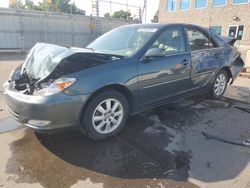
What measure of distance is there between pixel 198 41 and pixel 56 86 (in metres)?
2.90

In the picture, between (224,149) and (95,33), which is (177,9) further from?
(224,149)

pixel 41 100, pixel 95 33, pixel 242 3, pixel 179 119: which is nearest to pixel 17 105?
pixel 41 100

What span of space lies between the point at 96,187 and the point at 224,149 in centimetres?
174

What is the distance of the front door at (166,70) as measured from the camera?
3.29 metres

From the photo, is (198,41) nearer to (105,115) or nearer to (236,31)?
(105,115)

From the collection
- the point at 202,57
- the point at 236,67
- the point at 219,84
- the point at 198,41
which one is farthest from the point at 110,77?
the point at 236,67

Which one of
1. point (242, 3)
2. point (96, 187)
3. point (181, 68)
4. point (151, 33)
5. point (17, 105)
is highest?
point (242, 3)

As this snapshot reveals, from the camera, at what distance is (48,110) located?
8.24 feet

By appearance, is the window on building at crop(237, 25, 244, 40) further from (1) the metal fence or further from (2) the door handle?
(2) the door handle

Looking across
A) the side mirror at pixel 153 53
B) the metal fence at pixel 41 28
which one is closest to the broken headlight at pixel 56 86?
the side mirror at pixel 153 53

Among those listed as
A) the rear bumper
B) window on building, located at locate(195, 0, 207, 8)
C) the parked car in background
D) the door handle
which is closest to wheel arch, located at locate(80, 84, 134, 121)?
the parked car in background

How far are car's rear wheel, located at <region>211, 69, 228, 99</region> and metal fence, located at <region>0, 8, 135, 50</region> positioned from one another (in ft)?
28.5

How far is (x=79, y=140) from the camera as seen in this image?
Answer: 3076mm

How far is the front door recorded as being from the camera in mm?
3289
